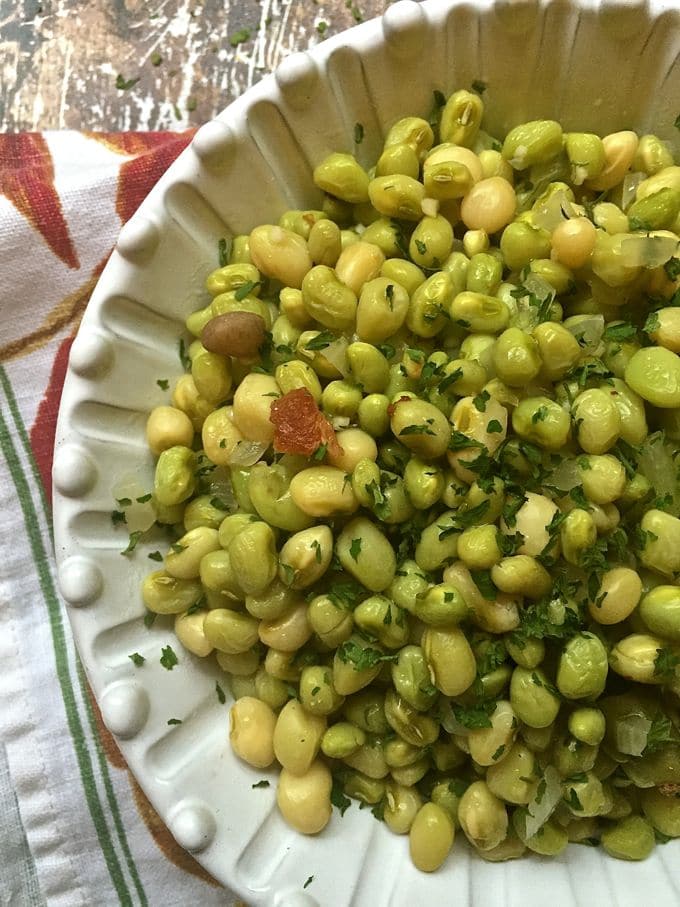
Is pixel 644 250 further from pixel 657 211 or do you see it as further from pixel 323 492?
pixel 323 492

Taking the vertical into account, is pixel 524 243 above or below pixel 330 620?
above

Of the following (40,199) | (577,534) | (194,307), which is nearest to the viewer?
(577,534)

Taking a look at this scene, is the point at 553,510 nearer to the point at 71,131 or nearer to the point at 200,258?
the point at 200,258

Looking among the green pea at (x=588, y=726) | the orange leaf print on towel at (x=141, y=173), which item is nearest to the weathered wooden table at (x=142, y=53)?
the orange leaf print on towel at (x=141, y=173)

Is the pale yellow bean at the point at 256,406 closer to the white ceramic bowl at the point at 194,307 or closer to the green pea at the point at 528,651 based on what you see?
the white ceramic bowl at the point at 194,307

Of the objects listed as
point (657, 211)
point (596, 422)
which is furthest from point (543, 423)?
point (657, 211)

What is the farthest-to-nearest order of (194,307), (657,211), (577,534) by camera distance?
(194,307)
(657,211)
(577,534)

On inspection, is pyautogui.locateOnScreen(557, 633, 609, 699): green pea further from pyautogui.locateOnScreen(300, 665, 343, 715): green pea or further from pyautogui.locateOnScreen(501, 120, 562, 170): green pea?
pyautogui.locateOnScreen(501, 120, 562, 170): green pea
